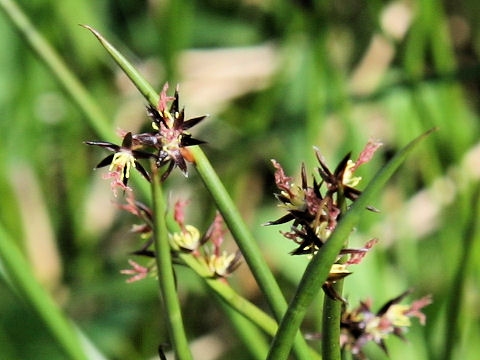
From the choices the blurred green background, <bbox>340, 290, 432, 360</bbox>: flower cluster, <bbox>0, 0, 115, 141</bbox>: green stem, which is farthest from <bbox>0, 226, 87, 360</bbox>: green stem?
the blurred green background

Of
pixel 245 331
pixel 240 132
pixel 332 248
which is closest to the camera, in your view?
pixel 332 248

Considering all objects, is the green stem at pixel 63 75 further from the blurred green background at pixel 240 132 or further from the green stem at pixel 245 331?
the blurred green background at pixel 240 132

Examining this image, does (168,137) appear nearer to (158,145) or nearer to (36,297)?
(158,145)

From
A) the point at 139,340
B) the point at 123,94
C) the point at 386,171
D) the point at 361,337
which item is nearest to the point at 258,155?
the point at 123,94

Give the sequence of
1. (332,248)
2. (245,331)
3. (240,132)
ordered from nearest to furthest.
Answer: (332,248)
(245,331)
(240,132)

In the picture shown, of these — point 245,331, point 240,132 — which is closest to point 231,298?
point 245,331

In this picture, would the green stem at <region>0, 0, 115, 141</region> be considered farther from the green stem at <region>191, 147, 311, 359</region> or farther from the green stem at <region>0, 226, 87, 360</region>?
the green stem at <region>191, 147, 311, 359</region>
